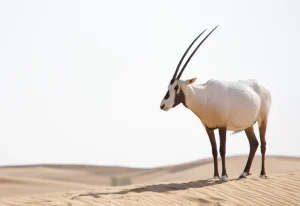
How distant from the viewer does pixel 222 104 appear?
12859mm

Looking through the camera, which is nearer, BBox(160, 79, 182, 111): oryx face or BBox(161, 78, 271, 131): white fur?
BBox(160, 79, 182, 111): oryx face

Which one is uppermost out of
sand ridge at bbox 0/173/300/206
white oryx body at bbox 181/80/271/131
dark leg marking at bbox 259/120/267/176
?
white oryx body at bbox 181/80/271/131

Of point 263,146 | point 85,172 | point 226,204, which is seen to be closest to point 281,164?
point 85,172

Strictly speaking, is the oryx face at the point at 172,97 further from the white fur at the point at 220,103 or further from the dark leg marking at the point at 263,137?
the dark leg marking at the point at 263,137

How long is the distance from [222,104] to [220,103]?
42 mm

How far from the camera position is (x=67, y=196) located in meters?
10.9

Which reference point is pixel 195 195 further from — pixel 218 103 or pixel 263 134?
pixel 263 134

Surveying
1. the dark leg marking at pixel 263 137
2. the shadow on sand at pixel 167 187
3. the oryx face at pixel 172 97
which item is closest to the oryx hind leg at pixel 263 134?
the dark leg marking at pixel 263 137

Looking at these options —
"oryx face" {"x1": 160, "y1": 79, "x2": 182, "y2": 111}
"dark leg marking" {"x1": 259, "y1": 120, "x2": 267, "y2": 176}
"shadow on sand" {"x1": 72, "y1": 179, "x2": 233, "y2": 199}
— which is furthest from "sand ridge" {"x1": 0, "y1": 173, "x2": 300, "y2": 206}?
"oryx face" {"x1": 160, "y1": 79, "x2": 182, "y2": 111}

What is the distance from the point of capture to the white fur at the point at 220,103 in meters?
12.8

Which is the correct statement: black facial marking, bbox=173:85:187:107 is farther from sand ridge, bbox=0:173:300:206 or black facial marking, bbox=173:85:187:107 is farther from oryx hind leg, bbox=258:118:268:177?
oryx hind leg, bbox=258:118:268:177

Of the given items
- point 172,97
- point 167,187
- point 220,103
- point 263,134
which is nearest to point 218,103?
point 220,103

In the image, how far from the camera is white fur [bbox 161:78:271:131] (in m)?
12.8

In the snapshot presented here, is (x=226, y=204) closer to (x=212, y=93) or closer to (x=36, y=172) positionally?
(x=212, y=93)
